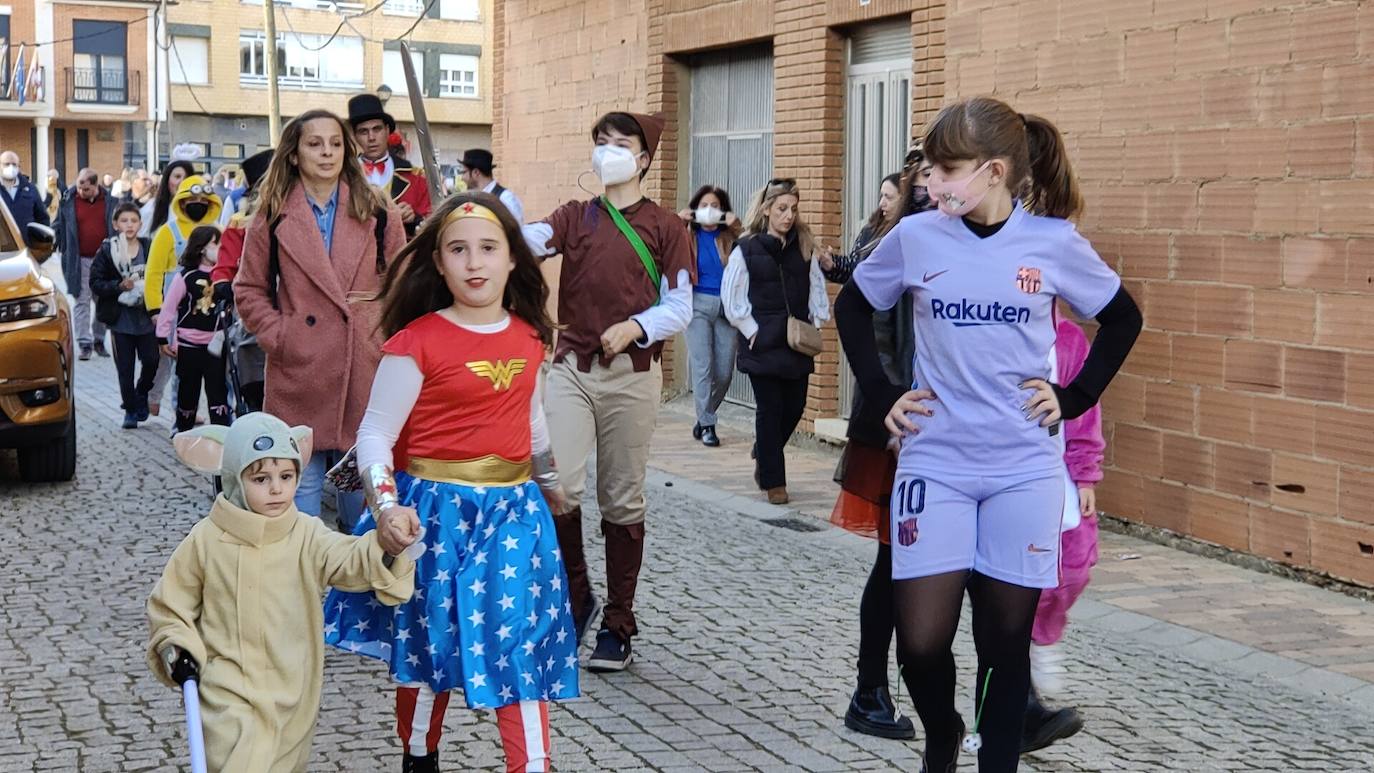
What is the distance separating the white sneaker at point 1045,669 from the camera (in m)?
5.62

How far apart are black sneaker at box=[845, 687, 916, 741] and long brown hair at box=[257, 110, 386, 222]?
2700mm

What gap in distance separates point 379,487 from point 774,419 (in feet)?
21.7

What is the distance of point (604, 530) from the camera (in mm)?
6781

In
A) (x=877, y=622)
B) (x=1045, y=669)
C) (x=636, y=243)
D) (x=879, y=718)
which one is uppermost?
(x=636, y=243)

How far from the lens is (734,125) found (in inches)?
604

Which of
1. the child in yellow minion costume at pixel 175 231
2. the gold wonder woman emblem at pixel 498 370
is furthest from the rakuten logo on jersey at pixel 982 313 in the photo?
the child in yellow minion costume at pixel 175 231

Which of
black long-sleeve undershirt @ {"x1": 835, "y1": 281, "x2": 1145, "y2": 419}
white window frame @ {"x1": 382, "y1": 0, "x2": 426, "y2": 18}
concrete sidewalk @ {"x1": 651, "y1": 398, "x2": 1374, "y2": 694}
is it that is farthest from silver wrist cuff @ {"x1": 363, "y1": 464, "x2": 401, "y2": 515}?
white window frame @ {"x1": 382, "y1": 0, "x2": 426, "y2": 18}

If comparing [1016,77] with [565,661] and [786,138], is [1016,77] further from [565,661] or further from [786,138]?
[565,661]

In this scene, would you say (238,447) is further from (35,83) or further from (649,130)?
(35,83)

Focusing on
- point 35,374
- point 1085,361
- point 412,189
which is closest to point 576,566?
point 1085,361

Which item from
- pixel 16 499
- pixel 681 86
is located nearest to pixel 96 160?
pixel 681 86

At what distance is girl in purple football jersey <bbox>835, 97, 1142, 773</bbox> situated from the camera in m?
4.45

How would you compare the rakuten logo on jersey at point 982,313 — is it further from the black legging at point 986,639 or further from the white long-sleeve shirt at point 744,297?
the white long-sleeve shirt at point 744,297

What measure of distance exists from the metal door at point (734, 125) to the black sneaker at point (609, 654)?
8564 mm
